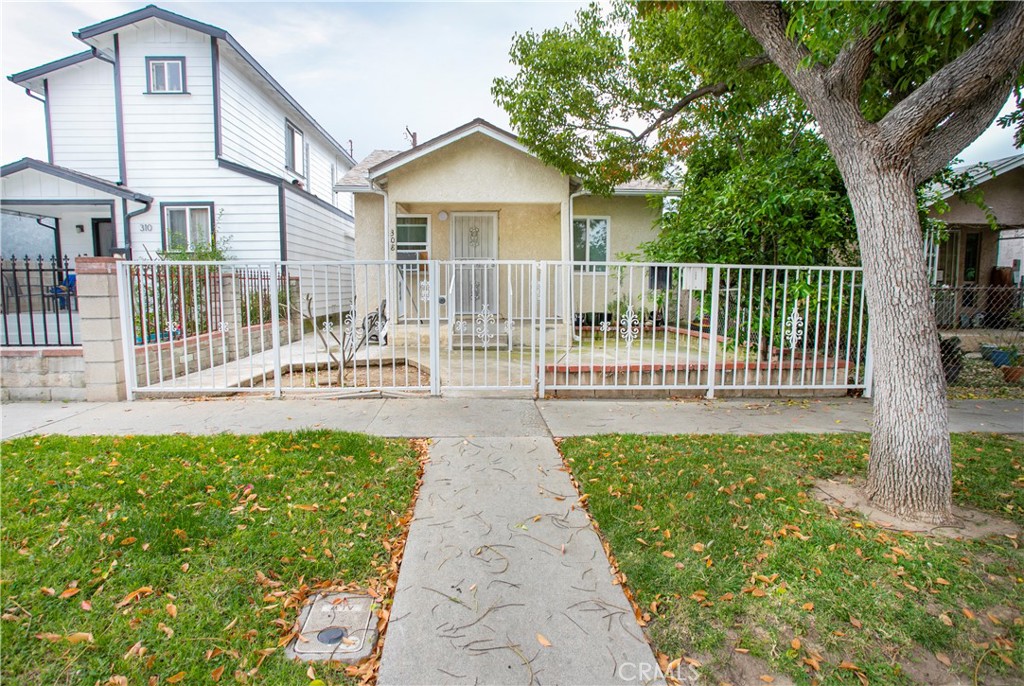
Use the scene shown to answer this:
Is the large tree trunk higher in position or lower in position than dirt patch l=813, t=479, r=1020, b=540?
higher

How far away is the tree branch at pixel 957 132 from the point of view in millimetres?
3580

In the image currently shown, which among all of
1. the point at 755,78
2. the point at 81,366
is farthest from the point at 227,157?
the point at 755,78

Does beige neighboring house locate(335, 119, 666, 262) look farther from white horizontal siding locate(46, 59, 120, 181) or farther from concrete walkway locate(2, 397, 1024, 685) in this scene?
white horizontal siding locate(46, 59, 120, 181)

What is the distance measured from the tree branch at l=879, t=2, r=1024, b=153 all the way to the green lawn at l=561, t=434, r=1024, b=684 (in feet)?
8.41

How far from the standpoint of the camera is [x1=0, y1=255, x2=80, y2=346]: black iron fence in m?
6.05

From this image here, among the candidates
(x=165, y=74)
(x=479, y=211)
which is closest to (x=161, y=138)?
(x=165, y=74)

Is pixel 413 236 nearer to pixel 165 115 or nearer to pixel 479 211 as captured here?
pixel 479 211

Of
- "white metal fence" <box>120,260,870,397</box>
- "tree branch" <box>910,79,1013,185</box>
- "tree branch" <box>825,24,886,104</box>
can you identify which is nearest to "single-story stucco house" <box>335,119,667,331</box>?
"white metal fence" <box>120,260,870,397</box>

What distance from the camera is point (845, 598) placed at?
2.67 m

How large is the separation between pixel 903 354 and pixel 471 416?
4015 millimetres

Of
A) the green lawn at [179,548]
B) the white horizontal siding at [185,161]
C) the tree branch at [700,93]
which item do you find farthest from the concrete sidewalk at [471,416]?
the white horizontal siding at [185,161]

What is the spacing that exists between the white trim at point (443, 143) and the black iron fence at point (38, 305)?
17.2ft

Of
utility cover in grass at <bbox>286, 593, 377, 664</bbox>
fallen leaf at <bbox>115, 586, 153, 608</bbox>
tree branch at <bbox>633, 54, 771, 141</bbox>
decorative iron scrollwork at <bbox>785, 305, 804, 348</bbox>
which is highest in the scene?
tree branch at <bbox>633, 54, 771, 141</bbox>

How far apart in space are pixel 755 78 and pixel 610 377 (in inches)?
189
